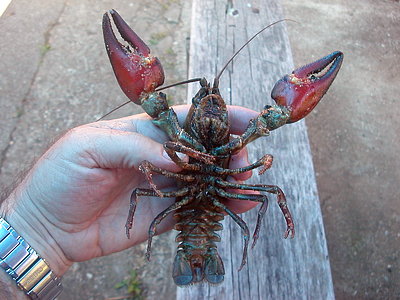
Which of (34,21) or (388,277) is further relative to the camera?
(34,21)

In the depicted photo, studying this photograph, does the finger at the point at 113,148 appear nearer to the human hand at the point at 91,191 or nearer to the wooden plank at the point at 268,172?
the human hand at the point at 91,191

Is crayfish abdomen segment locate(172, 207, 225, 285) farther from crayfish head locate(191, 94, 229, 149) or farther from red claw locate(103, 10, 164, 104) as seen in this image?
red claw locate(103, 10, 164, 104)

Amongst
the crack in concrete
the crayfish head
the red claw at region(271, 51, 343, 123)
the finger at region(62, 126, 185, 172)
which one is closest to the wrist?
the finger at region(62, 126, 185, 172)

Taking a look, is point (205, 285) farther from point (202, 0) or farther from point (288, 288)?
point (202, 0)

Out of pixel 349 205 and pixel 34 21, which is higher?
pixel 34 21

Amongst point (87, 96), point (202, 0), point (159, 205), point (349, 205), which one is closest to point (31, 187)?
point (159, 205)

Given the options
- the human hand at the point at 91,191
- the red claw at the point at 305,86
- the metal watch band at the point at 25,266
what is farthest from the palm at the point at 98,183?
the red claw at the point at 305,86

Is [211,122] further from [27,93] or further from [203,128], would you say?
[27,93]
